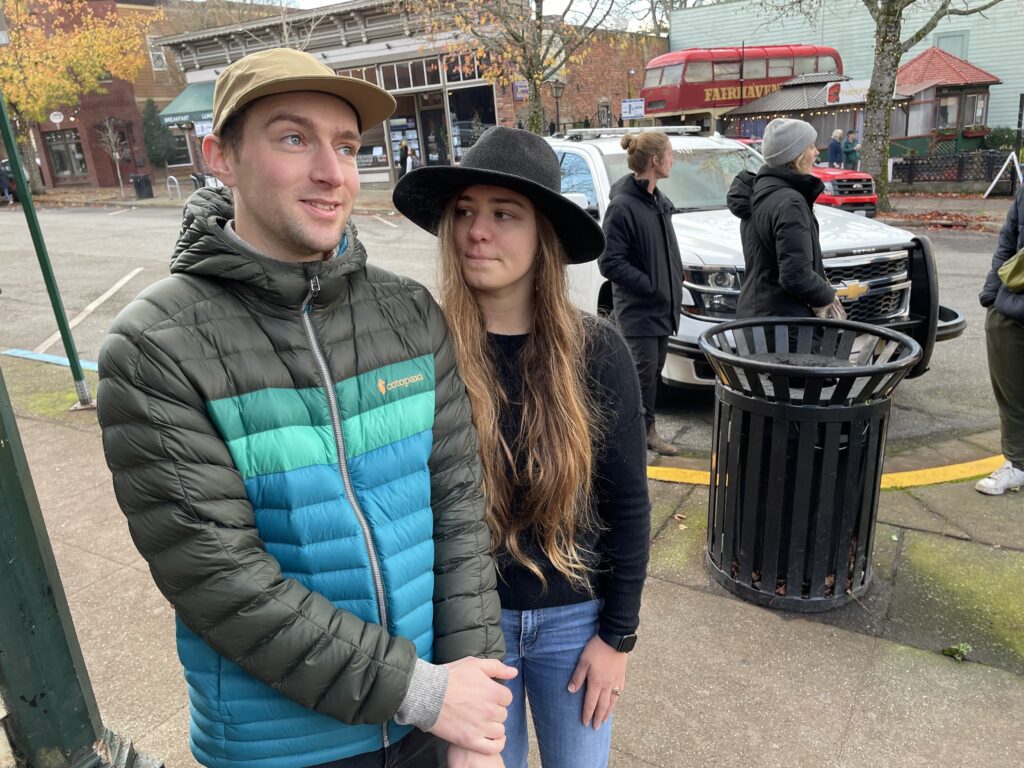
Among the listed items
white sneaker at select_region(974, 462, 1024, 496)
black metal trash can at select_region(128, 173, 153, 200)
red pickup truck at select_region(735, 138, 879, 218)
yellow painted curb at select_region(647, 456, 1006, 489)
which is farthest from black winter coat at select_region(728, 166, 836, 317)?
black metal trash can at select_region(128, 173, 153, 200)

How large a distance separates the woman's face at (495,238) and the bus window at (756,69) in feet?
83.4

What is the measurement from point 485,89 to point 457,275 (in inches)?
983

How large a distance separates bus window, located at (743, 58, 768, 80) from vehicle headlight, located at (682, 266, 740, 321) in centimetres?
2183

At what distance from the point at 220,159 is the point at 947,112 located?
28718mm

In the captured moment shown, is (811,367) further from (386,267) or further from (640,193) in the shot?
(386,267)

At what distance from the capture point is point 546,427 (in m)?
1.77

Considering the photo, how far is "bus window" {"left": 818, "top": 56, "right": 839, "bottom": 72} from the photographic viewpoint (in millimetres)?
25000

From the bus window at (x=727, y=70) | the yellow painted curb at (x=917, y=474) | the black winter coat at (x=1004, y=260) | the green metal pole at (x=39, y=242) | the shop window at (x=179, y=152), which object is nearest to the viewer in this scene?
the black winter coat at (x=1004, y=260)

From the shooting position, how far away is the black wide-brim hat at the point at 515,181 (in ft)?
5.59

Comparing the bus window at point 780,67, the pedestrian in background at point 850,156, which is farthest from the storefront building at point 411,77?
the pedestrian in background at point 850,156

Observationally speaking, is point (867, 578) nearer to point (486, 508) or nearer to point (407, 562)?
point (486, 508)

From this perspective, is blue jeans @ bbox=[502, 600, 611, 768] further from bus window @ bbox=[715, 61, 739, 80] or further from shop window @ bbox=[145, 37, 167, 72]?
shop window @ bbox=[145, 37, 167, 72]

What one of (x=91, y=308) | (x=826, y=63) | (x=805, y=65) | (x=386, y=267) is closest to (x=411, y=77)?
(x=805, y=65)

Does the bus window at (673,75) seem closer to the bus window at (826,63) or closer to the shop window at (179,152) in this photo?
the bus window at (826,63)
